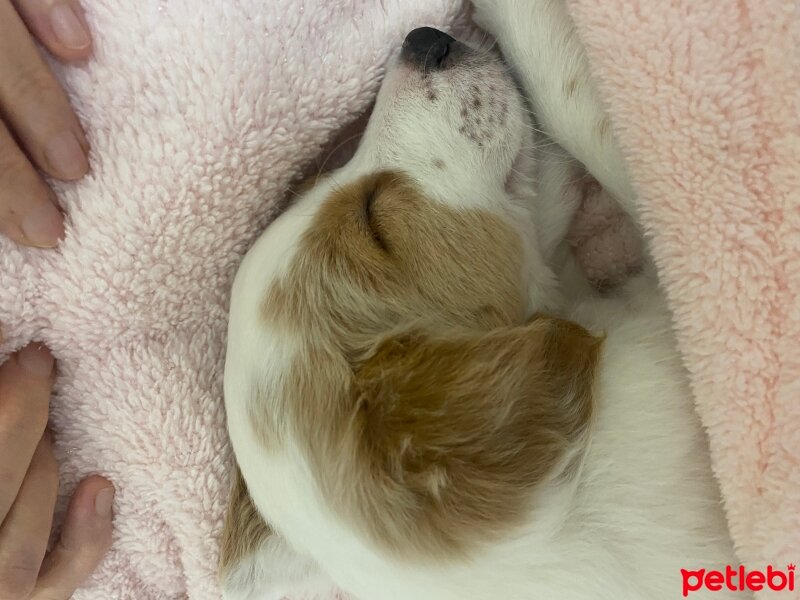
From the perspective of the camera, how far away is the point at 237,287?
1052mm

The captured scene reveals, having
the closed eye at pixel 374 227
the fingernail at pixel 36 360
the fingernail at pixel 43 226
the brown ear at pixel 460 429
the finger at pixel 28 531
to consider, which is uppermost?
the fingernail at pixel 43 226

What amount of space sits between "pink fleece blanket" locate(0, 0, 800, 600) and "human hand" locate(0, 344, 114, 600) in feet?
0.14

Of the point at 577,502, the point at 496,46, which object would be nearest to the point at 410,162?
the point at 496,46

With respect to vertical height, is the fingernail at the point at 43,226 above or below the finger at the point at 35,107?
below

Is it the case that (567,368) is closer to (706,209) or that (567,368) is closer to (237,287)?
(706,209)

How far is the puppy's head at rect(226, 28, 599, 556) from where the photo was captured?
2.82 ft

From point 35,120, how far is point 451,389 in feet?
2.36

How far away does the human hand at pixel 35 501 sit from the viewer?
3.55ft

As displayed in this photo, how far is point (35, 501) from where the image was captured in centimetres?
113

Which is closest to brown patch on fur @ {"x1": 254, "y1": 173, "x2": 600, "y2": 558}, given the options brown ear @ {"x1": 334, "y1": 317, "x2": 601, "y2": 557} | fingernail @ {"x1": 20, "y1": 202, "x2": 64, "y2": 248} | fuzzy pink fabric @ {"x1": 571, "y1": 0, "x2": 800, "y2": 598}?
brown ear @ {"x1": 334, "y1": 317, "x2": 601, "y2": 557}

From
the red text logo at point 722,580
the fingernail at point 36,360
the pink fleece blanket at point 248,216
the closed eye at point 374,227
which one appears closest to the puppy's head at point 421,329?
the closed eye at point 374,227

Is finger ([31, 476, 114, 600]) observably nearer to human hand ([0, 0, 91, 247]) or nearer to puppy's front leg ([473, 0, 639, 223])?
human hand ([0, 0, 91, 247])

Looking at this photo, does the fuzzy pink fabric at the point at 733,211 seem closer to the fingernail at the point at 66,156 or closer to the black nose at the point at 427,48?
the black nose at the point at 427,48

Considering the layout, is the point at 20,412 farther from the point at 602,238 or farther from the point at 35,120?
the point at 602,238
